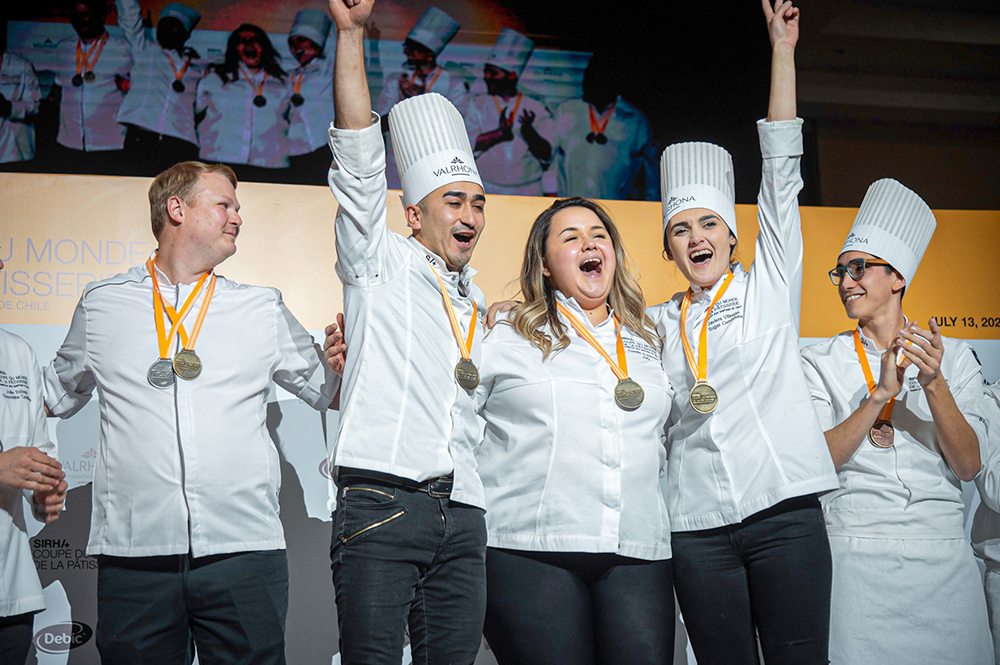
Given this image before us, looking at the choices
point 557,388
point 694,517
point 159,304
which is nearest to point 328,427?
point 159,304

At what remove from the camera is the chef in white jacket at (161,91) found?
3.79 m

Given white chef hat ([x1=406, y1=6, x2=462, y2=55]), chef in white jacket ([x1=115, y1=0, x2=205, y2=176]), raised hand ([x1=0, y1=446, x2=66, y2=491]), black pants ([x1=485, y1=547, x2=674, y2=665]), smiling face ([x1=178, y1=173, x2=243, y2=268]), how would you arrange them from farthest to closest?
white chef hat ([x1=406, y1=6, x2=462, y2=55])
chef in white jacket ([x1=115, y1=0, x2=205, y2=176])
smiling face ([x1=178, y1=173, x2=243, y2=268])
raised hand ([x1=0, y1=446, x2=66, y2=491])
black pants ([x1=485, y1=547, x2=674, y2=665])

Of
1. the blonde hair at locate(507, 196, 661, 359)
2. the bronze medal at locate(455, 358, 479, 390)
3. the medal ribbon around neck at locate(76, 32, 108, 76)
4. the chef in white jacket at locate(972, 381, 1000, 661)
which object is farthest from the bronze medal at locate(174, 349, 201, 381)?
the chef in white jacket at locate(972, 381, 1000, 661)

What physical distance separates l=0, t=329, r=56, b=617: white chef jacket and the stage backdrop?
762 mm

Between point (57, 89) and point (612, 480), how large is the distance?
338cm

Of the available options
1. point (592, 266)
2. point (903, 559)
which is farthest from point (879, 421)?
point (592, 266)

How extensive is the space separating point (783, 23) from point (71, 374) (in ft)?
8.36

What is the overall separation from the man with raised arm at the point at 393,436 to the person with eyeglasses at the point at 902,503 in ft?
4.37

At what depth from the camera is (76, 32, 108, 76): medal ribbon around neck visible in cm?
381

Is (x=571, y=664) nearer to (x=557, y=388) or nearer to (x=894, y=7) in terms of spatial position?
(x=557, y=388)

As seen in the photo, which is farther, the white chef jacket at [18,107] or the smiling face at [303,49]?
the smiling face at [303,49]

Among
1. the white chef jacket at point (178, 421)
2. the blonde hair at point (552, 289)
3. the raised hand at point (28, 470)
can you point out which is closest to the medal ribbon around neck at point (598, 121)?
the blonde hair at point (552, 289)

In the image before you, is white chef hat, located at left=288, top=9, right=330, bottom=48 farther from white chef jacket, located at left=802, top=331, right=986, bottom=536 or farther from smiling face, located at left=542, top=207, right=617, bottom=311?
white chef jacket, located at left=802, top=331, right=986, bottom=536

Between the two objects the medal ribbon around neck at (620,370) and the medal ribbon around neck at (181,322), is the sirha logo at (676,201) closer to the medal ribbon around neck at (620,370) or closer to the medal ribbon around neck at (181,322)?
the medal ribbon around neck at (620,370)
